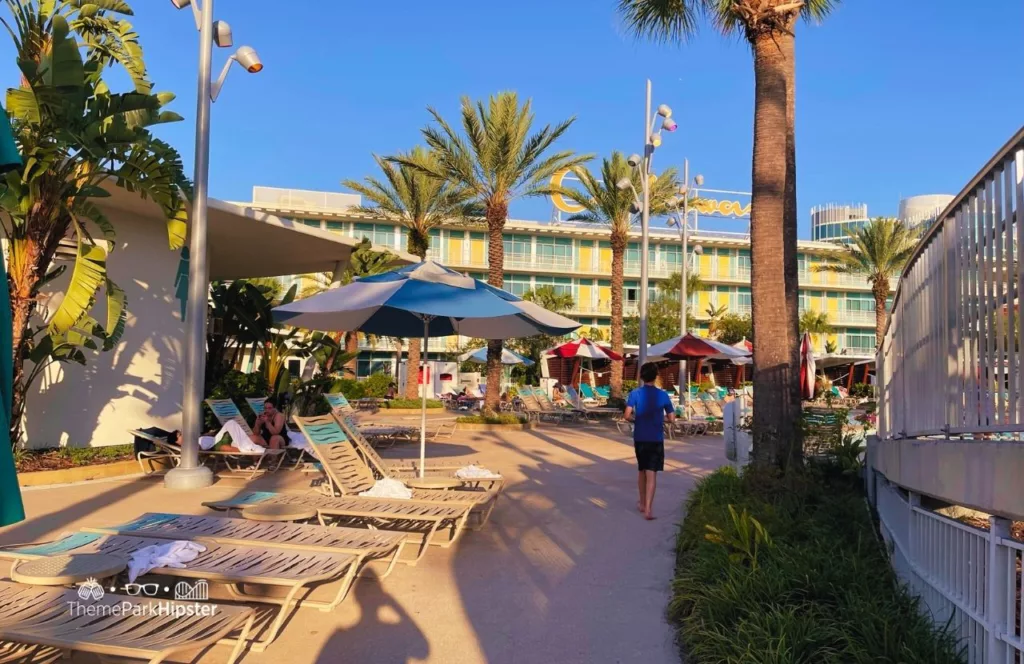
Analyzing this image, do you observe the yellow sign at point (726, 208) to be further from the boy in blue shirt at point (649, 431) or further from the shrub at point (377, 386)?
the boy in blue shirt at point (649, 431)

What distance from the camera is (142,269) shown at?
13.4 metres

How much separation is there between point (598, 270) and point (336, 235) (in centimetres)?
4350

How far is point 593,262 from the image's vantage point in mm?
57344

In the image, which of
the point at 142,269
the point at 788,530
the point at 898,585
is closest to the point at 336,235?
the point at 142,269

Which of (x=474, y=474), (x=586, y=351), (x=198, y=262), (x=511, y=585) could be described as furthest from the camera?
(x=586, y=351)

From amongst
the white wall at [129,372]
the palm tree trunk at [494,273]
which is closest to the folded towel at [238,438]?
the white wall at [129,372]

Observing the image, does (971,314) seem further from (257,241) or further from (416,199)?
(416,199)

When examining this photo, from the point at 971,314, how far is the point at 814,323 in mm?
55474

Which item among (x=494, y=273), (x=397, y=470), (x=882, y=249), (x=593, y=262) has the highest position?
(x=593, y=262)

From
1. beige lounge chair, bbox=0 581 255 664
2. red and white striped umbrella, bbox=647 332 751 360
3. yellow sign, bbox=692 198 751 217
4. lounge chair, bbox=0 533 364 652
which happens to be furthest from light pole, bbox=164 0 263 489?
yellow sign, bbox=692 198 751 217

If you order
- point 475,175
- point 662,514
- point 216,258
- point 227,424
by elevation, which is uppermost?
point 475,175

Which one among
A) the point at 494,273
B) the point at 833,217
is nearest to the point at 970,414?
the point at 494,273

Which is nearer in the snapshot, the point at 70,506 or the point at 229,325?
the point at 70,506

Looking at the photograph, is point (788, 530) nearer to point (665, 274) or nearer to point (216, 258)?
point (216, 258)
